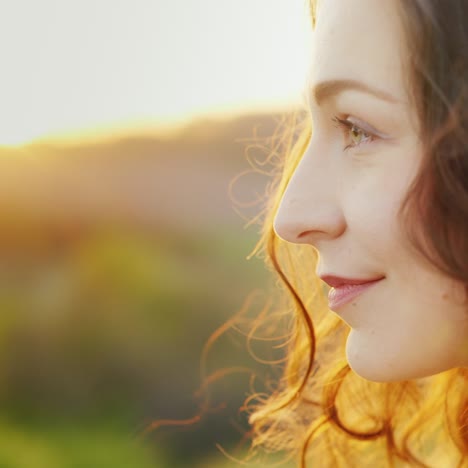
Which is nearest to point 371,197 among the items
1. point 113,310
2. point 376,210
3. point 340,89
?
point 376,210

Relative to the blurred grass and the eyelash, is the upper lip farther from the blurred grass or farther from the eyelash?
the blurred grass

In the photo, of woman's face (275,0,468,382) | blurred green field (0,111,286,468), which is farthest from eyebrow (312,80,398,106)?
blurred green field (0,111,286,468)

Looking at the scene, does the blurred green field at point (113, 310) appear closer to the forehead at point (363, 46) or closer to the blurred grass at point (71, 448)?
the blurred grass at point (71, 448)

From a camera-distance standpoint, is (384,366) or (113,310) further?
(113,310)

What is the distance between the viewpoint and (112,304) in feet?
7.07

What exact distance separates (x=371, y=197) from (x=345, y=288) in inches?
4.9

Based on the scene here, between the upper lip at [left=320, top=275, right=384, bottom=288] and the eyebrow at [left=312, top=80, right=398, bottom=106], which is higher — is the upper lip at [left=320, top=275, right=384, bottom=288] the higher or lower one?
the lower one

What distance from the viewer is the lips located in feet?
2.68

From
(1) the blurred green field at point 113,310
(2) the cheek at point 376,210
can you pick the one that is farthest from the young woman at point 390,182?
(1) the blurred green field at point 113,310

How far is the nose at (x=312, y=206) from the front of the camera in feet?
2.64

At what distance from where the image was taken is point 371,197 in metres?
0.77

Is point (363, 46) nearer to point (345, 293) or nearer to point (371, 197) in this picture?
point (371, 197)

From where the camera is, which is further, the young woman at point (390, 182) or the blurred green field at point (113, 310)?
the blurred green field at point (113, 310)

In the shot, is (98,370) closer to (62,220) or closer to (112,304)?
(112,304)
